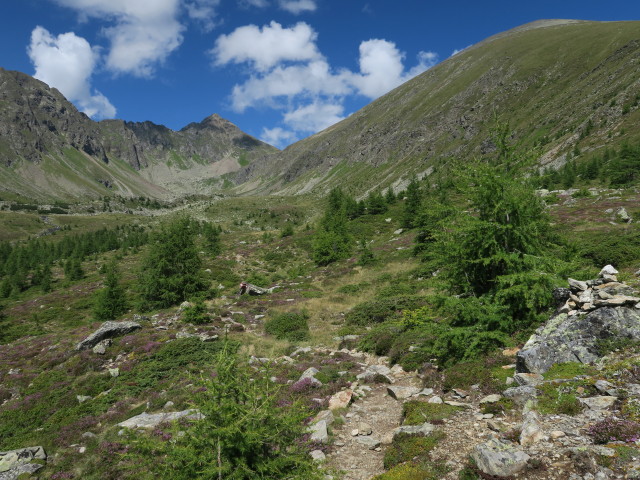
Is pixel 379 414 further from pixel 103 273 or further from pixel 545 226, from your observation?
pixel 103 273

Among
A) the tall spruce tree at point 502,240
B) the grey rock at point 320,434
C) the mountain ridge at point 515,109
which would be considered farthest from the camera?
the mountain ridge at point 515,109

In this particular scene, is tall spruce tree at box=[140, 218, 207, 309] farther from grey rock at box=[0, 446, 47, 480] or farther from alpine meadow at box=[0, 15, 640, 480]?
grey rock at box=[0, 446, 47, 480]

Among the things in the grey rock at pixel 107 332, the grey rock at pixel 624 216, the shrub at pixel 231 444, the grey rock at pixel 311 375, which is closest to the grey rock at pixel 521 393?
the shrub at pixel 231 444

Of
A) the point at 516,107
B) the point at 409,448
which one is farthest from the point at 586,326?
the point at 516,107

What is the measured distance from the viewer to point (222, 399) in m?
5.13

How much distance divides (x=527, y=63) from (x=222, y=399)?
17879 centimetres

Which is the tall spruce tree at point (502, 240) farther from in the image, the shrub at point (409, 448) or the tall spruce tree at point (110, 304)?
the tall spruce tree at point (110, 304)

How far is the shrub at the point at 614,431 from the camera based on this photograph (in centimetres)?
530

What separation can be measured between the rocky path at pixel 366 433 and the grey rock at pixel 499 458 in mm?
2511

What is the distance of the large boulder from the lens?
812 centimetres

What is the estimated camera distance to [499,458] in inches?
224

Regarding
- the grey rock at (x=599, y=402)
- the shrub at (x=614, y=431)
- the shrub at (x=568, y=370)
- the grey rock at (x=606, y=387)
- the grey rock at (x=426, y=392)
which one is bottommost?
the grey rock at (x=426, y=392)

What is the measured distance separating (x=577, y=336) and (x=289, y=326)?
639 inches

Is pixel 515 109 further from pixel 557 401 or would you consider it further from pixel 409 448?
pixel 409 448
